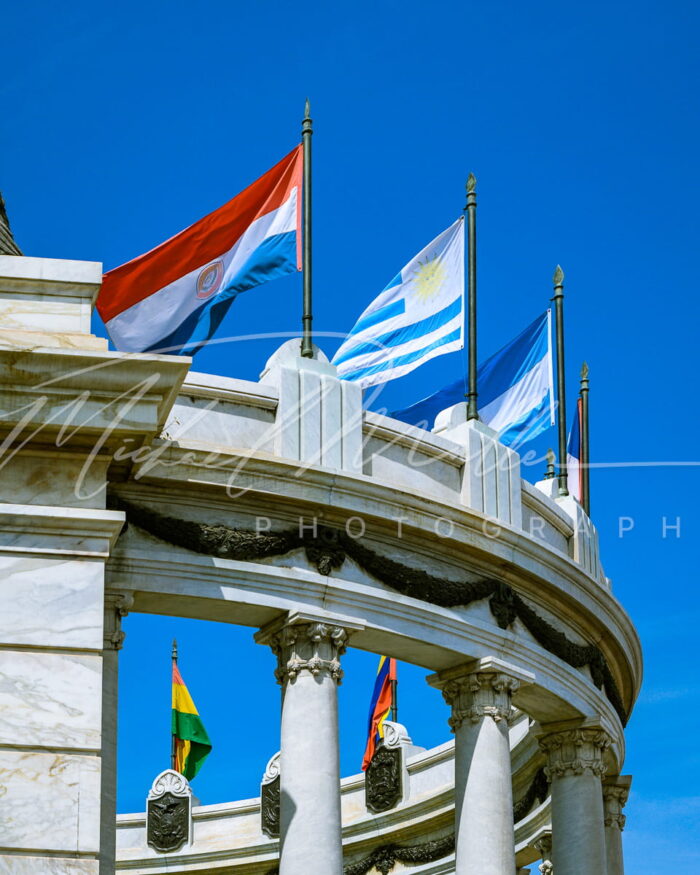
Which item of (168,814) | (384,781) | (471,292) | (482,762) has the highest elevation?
(471,292)

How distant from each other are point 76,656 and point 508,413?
76.8 ft

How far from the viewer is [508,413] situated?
164 feet

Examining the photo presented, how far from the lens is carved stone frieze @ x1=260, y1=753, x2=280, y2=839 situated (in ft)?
200

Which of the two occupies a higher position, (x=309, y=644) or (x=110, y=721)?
(x=309, y=644)

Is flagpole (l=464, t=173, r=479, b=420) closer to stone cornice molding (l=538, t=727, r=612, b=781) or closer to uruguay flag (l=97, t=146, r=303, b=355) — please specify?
uruguay flag (l=97, t=146, r=303, b=355)

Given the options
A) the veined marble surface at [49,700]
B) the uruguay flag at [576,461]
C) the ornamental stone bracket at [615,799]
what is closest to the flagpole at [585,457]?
the uruguay flag at [576,461]

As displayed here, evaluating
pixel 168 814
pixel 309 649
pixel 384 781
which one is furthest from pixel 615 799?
pixel 168 814

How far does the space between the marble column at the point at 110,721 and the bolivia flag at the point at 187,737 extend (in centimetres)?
3343

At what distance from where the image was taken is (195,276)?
139 feet

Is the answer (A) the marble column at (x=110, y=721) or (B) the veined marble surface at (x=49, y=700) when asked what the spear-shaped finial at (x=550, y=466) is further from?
(B) the veined marble surface at (x=49, y=700)

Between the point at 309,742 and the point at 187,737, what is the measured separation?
32.8 m

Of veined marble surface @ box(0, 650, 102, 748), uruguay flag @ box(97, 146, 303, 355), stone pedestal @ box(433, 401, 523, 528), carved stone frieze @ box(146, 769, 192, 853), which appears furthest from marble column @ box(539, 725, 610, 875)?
veined marble surface @ box(0, 650, 102, 748)

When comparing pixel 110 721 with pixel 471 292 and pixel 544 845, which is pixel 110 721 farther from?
pixel 544 845

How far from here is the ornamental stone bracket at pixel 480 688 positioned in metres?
43.0
